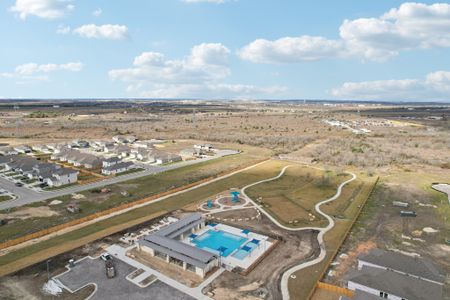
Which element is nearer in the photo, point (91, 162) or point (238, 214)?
point (238, 214)

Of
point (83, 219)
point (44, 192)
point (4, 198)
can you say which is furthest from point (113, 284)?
point (4, 198)

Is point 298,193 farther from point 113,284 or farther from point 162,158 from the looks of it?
point 162,158

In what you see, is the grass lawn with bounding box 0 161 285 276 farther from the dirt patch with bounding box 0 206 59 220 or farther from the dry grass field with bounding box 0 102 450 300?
the dirt patch with bounding box 0 206 59 220

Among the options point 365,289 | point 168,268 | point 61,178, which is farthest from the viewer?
point 61,178

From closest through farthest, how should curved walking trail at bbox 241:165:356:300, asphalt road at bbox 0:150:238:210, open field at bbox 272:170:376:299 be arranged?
1. open field at bbox 272:170:376:299
2. curved walking trail at bbox 241:165:356:300
3. asphalt road at bbox 0:150:238:210

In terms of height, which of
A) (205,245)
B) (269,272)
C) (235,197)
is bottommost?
(205,245)

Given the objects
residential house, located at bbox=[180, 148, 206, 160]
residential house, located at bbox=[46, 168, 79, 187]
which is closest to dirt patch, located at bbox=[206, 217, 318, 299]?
residential house, located at bbox=[46, 168, 79, 187]
